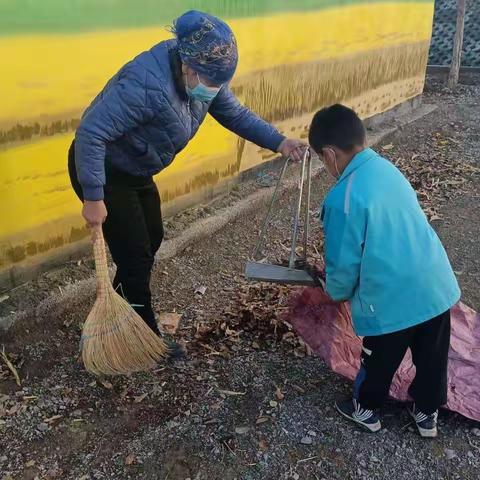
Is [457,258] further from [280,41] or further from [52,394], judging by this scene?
[52,394]

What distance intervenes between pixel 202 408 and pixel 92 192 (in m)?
1.16

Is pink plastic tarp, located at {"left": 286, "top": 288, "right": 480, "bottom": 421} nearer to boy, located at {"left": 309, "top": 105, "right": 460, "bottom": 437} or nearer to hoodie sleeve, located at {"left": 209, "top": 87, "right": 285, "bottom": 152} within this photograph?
boy, located at {"left": 309, "top": 105, "right": 460, "bottom": 437}

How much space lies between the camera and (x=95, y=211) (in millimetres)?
2559

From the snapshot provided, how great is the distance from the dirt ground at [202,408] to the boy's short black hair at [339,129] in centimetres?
128

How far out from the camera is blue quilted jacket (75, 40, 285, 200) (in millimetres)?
2412

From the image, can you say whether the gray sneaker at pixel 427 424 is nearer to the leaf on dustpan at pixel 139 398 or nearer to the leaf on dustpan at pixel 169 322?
the leaf on dustpan at pixel 139 398

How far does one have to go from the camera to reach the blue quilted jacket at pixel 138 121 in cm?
241

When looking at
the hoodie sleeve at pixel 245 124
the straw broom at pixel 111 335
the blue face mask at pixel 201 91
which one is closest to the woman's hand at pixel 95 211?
the straw broom at pixel 111 335

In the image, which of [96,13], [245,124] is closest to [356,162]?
[245,124]

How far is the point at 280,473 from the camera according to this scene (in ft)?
8.54

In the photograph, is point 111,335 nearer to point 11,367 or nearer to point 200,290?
point 11,367

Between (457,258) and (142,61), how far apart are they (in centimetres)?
298

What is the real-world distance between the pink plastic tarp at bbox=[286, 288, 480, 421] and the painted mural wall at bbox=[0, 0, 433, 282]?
5.16 feet

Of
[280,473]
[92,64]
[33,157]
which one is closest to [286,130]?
[92,64]
